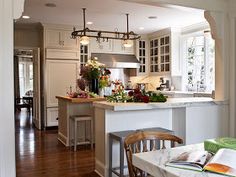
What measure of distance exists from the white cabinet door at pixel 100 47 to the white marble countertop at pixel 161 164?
5889mm

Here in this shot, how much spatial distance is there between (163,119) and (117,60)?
13.3 ft

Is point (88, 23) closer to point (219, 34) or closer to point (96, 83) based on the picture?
point (96, 83)

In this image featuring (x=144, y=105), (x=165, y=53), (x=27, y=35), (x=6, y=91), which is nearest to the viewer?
(x=6, y=91)

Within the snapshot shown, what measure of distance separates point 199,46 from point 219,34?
283 cm

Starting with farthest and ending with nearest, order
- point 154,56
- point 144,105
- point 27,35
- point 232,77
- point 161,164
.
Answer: point 154,56 → point 27,35 → point 232,77 → point 144,105 → point 161,164

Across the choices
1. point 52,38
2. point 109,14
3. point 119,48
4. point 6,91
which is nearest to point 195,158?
point 6,91

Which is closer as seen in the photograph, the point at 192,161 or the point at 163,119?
the point at 192,161

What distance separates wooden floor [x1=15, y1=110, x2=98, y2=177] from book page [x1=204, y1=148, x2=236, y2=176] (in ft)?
7.91

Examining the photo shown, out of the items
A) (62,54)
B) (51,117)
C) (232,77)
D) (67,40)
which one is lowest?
(51,117)

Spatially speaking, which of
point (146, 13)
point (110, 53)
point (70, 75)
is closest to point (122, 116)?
point (146, 13)

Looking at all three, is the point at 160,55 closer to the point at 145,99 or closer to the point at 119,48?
the point at 119,48

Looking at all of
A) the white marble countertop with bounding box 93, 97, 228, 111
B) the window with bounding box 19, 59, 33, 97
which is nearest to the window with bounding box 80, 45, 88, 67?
the white marble countertop with bounding box 93, 97, 228, 111

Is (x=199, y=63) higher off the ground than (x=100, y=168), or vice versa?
(x=199, y=63)

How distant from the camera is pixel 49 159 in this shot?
4.13 m
